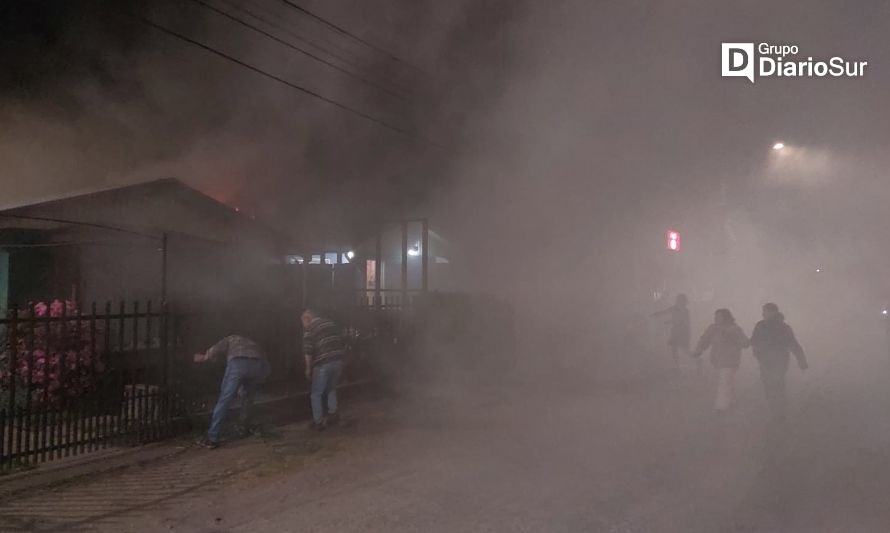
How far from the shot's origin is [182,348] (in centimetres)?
452

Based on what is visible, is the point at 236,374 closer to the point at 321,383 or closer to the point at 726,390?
the point at 321,383

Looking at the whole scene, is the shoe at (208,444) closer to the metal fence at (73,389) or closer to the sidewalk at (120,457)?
the sidewalk at (120,457)

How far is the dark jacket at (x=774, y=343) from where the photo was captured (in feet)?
16.1

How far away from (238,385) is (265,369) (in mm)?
264

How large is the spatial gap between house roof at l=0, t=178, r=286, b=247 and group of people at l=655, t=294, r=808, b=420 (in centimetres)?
463

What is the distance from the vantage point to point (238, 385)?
14.1ft

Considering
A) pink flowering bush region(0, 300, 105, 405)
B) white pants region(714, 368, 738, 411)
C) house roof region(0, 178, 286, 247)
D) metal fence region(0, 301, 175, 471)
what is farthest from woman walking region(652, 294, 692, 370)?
pink flowering bush region(0, 300, 105, 405)

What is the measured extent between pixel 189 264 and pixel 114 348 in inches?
50.5

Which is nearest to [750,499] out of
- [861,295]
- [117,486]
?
[117,486]

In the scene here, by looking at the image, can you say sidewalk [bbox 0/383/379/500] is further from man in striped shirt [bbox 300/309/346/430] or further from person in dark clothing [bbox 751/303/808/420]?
person in dark clothing [bbox 751/303/808/420]

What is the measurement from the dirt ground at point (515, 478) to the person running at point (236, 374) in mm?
194

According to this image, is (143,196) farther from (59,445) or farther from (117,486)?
(117,486)

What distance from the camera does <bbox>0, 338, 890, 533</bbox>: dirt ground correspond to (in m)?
2.95

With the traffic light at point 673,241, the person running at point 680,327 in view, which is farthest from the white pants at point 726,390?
the traffic light at point 673,241
